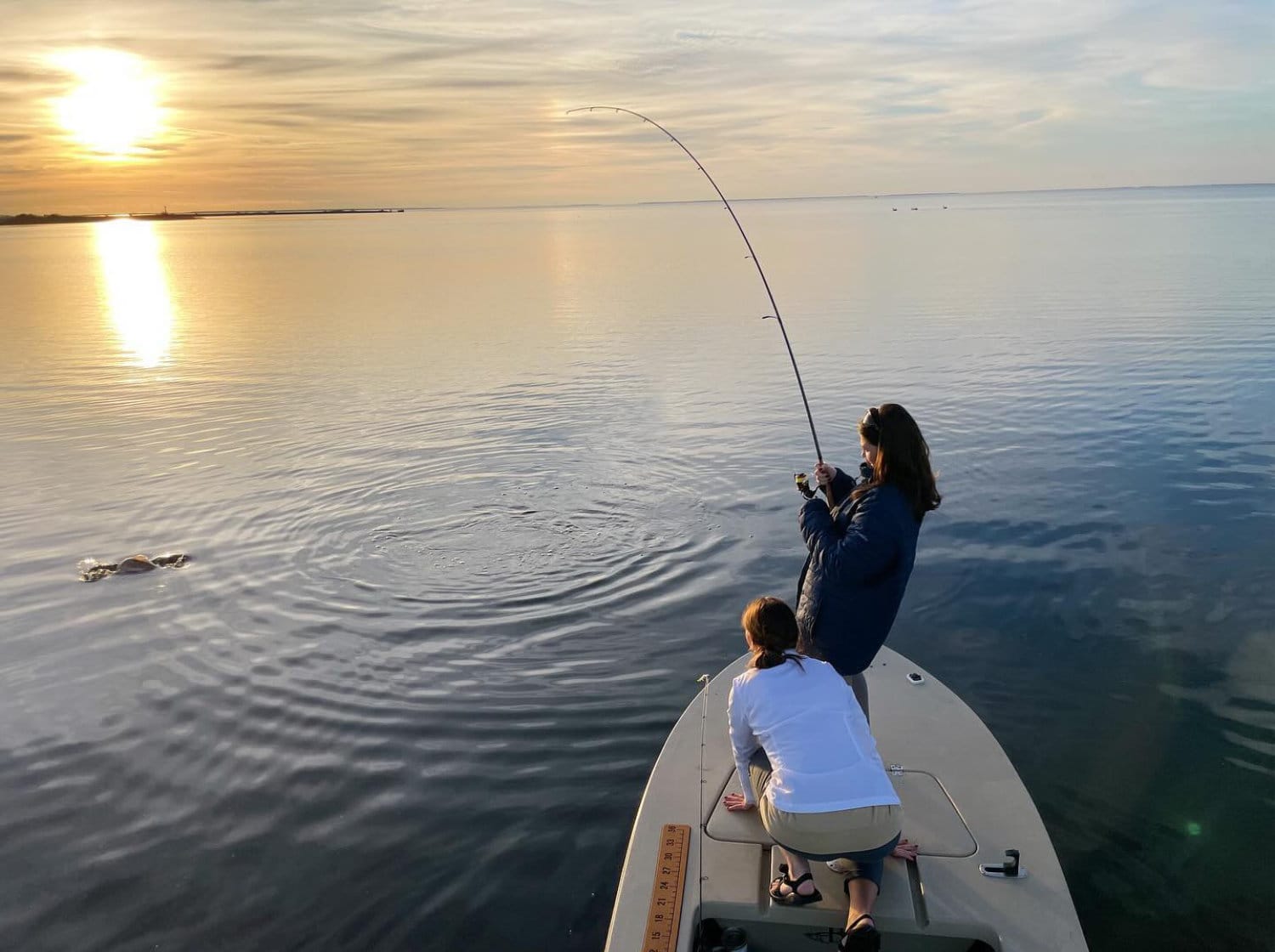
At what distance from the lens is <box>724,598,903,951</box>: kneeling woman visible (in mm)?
4105

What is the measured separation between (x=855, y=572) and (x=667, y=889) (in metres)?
1.79

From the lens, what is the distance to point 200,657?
848 centimetres

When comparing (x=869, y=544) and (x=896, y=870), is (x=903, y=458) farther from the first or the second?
(x=896, y=870)

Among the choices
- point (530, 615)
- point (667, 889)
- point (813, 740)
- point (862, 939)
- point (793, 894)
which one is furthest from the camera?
point (530, 615)

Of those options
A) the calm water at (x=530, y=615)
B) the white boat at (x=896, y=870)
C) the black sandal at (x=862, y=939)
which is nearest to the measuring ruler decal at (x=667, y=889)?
the white boat at (x=896, y=870)

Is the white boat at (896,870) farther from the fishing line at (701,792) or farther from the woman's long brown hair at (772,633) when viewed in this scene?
the woman's long brown hair at (772,633)

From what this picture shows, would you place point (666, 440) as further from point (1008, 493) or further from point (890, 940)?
point (890, 940)

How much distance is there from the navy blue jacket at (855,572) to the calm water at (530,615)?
2074 mm

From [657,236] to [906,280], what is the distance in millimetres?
57086

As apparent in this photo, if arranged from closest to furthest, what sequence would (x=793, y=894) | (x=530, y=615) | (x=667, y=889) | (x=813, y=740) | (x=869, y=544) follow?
(x=813, y=740) < (x=793, y=894) < (x=667, y=889) < (x=869, y=544) < (x=530, y=615)

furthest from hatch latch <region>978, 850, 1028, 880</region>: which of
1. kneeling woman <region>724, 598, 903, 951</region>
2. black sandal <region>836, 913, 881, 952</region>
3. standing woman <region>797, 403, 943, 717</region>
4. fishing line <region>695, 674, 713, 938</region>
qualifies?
fishing line <region>695, 674, 713, 938</region>

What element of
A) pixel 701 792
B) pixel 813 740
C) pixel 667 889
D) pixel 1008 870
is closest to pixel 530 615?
pixel 701 792

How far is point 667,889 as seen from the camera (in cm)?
443

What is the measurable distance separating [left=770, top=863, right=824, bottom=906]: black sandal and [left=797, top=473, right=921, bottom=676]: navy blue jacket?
115 centimetres
